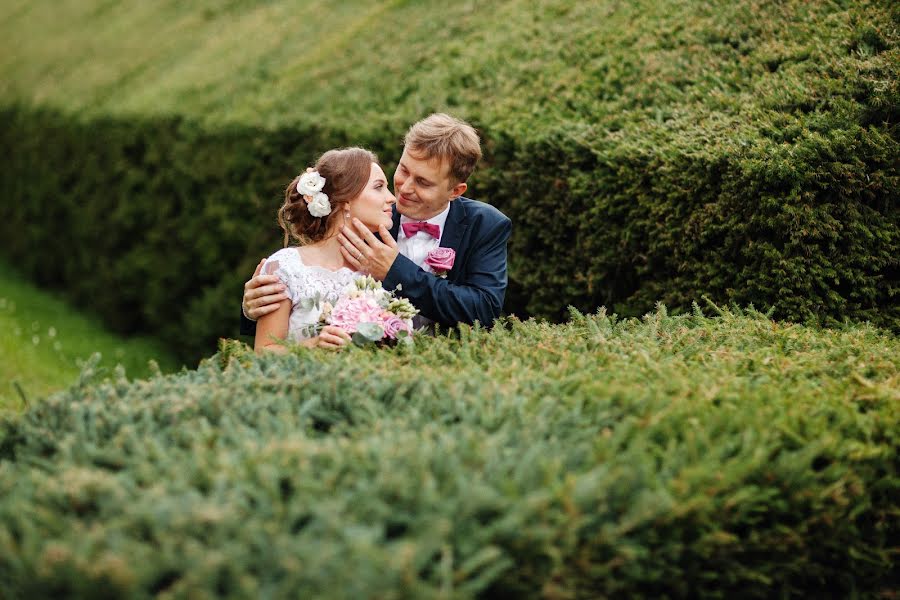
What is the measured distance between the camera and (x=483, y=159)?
243 inches

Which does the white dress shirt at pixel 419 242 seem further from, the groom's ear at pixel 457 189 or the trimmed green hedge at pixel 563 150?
the trimmed green hedge at pixel 563 150

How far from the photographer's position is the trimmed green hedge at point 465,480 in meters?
2.15

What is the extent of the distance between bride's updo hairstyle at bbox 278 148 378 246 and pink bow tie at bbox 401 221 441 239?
347 millimetres

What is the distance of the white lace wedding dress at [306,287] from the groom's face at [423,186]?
1.49ft

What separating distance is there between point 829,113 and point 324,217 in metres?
2.67

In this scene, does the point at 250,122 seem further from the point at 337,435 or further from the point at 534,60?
the point at 337,435

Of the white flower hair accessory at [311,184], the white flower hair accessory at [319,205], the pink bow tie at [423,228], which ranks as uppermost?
the white flower hair accessory at [311,184]

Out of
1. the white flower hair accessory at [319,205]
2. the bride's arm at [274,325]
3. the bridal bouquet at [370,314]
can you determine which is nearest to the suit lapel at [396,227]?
the white flower hair accessory at [319,205]

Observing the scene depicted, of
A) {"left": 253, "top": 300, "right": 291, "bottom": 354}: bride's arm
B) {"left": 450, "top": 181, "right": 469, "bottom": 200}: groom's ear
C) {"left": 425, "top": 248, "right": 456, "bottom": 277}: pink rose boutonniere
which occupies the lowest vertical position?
{"left": 253, "top": 300, "right": 291, "bottom": 354}: bride's arm

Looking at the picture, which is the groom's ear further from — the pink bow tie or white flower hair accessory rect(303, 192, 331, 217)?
white flower hair accessory rect(303, 192, 331, 217)

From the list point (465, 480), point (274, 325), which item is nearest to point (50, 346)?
point (274, 325)

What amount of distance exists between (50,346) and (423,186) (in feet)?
22.1

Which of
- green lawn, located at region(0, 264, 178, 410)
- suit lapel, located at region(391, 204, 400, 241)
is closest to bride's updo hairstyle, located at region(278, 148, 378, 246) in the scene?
suit lapel, located at region(391, 204, 400, 241)

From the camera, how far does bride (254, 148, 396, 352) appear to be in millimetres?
4137
